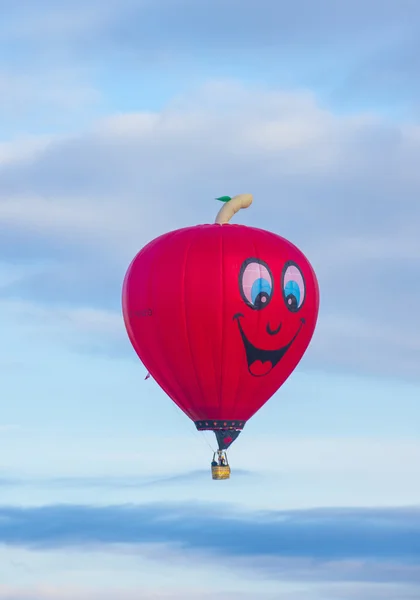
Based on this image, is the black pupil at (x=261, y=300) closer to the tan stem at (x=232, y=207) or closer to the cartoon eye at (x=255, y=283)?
the cartoon eye at (x=255, y=283)

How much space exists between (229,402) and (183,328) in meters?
3.57

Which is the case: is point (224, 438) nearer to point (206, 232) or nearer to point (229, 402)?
point (229, 402)

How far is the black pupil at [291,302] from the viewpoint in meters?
112

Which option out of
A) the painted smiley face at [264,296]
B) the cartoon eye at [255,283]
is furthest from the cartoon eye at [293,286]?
the cartoon eye at [255,283]

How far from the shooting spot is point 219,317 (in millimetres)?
110500

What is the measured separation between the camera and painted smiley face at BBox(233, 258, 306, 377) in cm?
11069

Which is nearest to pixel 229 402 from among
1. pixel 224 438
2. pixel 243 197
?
pixel 224 438

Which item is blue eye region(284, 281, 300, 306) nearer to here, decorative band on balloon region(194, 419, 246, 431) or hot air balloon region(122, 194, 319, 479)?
hot air balloon region(122, 194, 319, 479)

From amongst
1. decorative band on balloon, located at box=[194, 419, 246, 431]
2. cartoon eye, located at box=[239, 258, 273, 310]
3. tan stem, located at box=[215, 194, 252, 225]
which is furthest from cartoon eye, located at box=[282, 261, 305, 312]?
decorative band on balloon, located at box=[194, 419, 246, 431]

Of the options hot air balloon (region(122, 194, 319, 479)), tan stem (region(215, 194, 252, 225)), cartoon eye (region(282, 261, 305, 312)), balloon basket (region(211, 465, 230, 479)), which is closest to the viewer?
hot air balloon (region(122, 194, 319, 479))

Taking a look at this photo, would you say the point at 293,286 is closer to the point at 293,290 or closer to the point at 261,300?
the point at 293,290

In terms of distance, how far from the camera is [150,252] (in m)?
112

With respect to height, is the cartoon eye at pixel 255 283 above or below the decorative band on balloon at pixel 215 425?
above

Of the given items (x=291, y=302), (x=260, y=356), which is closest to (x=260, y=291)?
(x=291, y=302)
